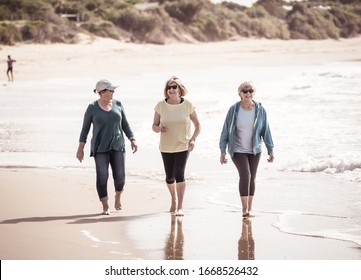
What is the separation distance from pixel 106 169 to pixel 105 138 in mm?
300

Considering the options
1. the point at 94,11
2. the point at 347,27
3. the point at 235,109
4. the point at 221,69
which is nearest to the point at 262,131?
the point at 235,109

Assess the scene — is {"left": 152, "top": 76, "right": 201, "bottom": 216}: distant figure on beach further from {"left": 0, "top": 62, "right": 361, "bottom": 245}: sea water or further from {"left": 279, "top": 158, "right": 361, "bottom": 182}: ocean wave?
{"left": 279, "top": 158, "right": 361, "bottom": 182}: ocean wave

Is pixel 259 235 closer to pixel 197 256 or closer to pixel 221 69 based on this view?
pixel 197 256

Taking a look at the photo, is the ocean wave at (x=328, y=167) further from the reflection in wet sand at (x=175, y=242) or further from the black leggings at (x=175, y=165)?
the reflection in wet sand at (x=175, y=242)

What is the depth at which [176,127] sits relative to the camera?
25.9ft

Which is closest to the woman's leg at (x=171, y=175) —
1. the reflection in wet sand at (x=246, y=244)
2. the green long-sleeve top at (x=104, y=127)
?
→ the green long-sleeve top at (x=104, y=127)

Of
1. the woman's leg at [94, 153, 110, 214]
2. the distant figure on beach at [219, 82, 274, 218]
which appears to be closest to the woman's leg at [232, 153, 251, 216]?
the distant figure on beach at [219, 82, 274, 218]

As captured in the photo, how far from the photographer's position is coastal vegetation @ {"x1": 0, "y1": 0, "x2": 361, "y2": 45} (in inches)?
1680

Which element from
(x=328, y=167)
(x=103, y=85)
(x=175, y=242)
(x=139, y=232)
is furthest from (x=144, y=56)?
(x=175, y=242)

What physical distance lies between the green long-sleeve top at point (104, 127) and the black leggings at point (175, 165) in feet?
1.45

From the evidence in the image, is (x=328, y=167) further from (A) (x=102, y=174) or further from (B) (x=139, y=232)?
(B) (x=139, y=232)

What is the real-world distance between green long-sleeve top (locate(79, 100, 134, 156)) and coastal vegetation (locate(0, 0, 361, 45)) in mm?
31512

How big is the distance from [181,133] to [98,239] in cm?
152

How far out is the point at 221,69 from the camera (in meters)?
35.5
